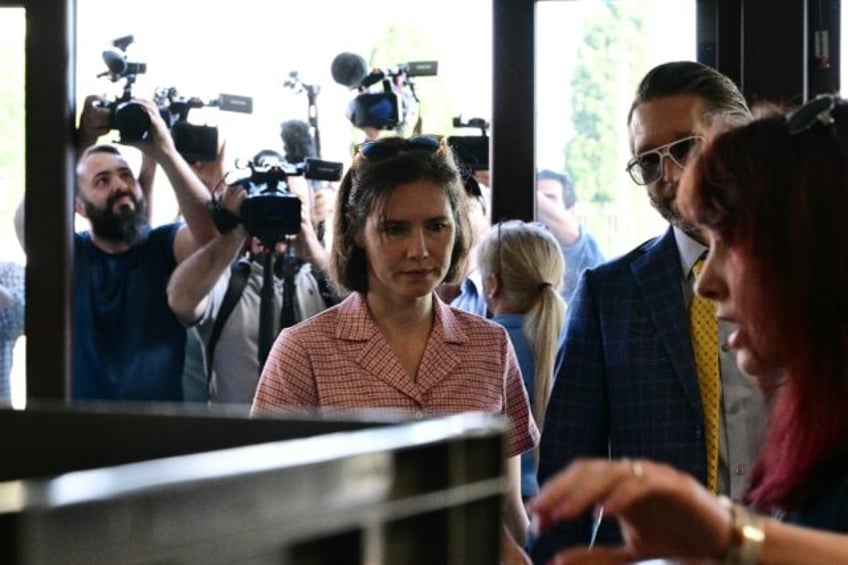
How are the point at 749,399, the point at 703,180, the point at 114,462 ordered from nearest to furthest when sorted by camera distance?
the point at 114,462
the point at 703,180
the point at 749,399

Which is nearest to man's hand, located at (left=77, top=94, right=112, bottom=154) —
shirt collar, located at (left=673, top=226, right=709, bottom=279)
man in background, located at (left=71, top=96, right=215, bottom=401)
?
man in background, located at (left=71, top=96, right=215, bottom=401)

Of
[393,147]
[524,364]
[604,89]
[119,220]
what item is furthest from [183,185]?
[393,147]

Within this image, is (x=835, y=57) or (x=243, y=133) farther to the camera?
(x=243, y=133)

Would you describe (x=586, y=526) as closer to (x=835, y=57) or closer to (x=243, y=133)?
(x=835, y=57)

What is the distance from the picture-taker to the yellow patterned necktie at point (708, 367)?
1987mm

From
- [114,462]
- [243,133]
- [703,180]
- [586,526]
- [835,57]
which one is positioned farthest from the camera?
[243,133]

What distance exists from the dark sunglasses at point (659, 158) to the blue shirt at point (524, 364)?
3.61ft

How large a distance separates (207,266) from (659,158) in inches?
90.7

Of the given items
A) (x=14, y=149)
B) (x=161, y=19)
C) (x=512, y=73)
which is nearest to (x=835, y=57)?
(x=512, y=73)

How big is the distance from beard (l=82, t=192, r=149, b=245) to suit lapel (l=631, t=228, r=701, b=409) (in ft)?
7.83

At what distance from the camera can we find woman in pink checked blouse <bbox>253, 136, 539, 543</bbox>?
90.4 inches

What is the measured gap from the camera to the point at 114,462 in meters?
0.84

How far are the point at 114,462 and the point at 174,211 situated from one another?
345 centimetres

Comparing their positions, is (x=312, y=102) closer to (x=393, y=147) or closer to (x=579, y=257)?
(x=579, y=257)
